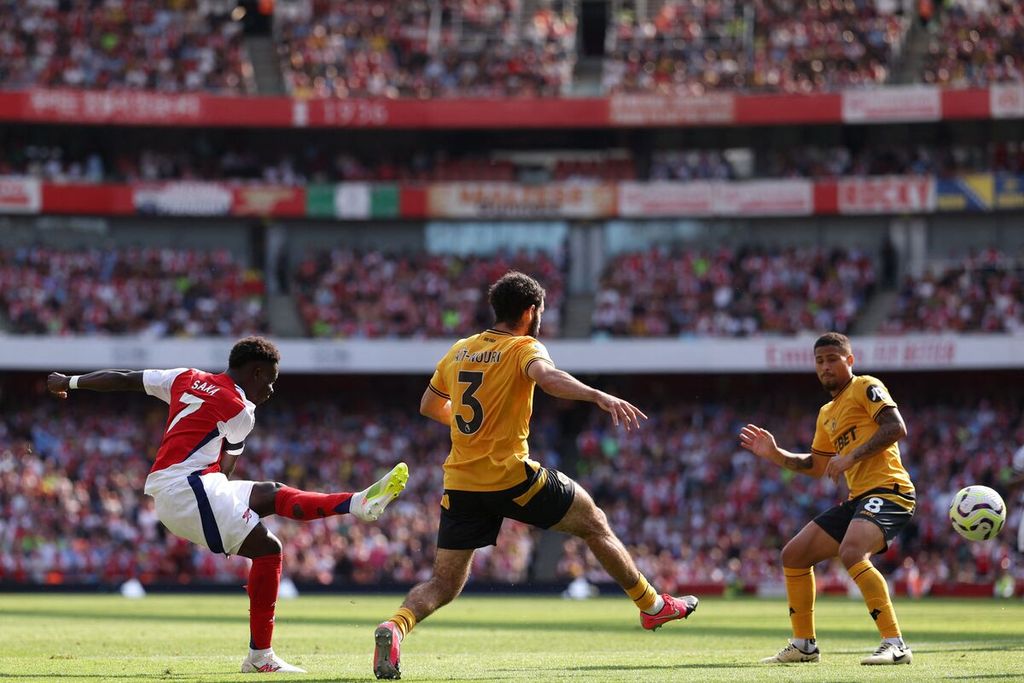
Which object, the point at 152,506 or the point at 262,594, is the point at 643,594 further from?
the point at 152,506

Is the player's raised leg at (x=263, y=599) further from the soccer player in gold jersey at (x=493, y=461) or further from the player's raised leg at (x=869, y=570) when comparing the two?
the player's raised leg at (x=869, y=570)

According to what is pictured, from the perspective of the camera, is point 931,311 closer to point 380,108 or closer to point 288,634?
point 380,108

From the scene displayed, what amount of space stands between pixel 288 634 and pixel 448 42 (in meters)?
31.8

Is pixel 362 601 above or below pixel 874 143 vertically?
below

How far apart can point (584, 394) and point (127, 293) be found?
1342 inches

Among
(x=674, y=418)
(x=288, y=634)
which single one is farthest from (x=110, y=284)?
(x=288, y=634)

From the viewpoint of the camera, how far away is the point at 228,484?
980cm

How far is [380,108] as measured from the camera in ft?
141

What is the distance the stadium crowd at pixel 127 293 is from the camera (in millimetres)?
39781

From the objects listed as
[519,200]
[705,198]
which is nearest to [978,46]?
[705,198]

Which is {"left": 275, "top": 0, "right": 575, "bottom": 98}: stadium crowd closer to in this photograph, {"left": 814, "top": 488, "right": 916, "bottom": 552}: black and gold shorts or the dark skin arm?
{"left": 814, "top": 488, "right": 916, "bottom": 552}: black and gold shorts

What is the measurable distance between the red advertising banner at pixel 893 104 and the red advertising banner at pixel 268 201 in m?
15.8

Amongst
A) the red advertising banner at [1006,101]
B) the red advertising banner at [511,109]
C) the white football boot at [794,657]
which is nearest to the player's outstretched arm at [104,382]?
the white football boot at [794,657]

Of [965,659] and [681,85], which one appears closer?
[965,659]
